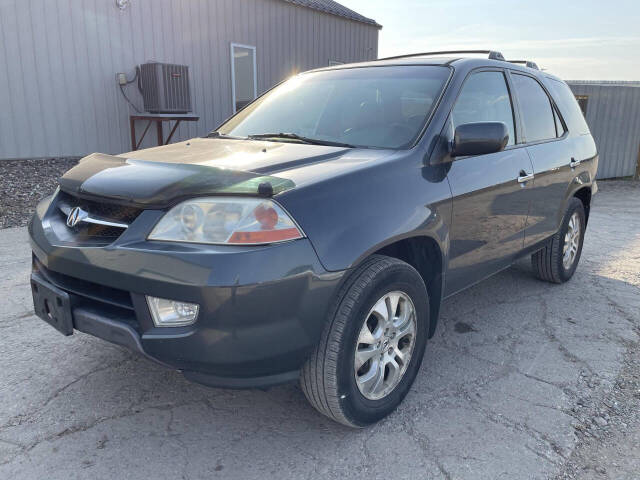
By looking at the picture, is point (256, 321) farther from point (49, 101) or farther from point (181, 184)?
point (49, 101)

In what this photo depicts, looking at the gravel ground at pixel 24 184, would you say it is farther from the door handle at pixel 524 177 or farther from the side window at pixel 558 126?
the side window at pixel 558 126

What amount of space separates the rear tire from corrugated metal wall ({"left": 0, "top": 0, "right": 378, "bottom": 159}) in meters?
7.69

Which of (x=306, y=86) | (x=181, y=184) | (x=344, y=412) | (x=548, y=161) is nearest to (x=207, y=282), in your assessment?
(x=181, y=184)

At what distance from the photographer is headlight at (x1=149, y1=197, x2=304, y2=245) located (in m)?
1.90

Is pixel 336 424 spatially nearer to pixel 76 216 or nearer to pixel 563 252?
pixel 76 216

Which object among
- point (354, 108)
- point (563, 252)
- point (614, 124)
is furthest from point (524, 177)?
point (614, 124)

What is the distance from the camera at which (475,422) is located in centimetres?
246

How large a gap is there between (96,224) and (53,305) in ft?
1.35

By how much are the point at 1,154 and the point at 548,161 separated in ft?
26.2

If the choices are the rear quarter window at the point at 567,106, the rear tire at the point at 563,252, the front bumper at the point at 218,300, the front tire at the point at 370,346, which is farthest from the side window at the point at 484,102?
the front bumper at the point at 218,300

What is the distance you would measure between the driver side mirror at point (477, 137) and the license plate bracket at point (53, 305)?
195 centimetres

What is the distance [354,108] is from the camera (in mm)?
3055

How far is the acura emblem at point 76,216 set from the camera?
2.22 meters

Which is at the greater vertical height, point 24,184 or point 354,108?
point 354,108
